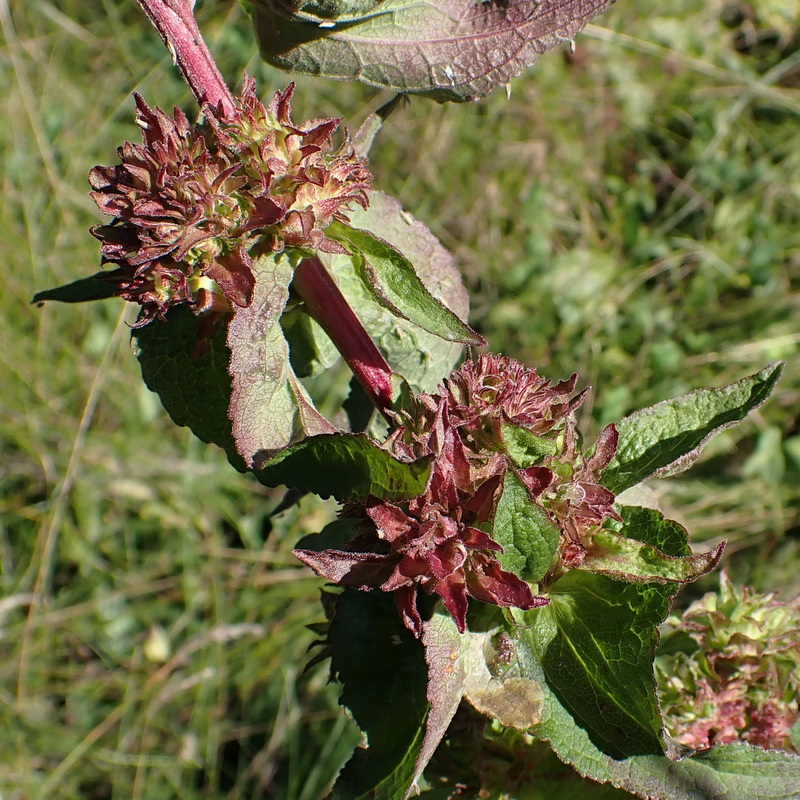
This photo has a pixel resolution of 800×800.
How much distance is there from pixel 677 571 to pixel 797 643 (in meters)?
0.56

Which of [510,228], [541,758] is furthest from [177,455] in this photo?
[541,758]

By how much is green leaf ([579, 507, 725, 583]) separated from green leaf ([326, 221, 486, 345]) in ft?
1.21

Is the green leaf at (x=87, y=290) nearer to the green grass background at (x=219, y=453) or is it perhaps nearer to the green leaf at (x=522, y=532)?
the green leaf at (x=522, y=532)

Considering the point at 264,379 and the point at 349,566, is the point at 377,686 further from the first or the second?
the point at 264,379

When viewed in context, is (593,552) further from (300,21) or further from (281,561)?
(281,561)

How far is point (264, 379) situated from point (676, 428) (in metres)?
0.67

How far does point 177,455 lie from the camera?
4.14m

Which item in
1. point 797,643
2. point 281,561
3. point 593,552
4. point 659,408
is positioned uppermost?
point 659,408

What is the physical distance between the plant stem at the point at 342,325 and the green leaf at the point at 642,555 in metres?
0.39

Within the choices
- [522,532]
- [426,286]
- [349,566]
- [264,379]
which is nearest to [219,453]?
[426,286]

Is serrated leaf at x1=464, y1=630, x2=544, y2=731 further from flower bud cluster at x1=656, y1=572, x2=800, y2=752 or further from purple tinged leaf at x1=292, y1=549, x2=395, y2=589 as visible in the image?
flower bud cluster at x1=656, y1=572, x2=800, y2=752

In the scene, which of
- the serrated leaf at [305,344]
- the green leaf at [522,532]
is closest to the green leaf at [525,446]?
the green leaf at [522,532]

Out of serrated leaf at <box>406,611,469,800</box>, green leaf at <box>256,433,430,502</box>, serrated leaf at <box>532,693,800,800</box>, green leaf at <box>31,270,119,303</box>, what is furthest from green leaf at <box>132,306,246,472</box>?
serrated leaf at <box>532,693,800,800</box>

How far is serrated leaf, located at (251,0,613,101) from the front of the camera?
1.39 metres
